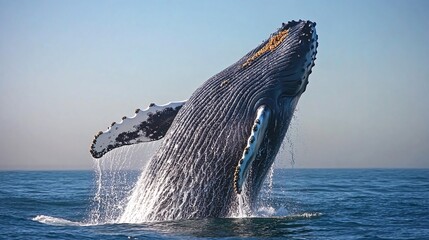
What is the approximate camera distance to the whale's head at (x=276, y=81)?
11.0m

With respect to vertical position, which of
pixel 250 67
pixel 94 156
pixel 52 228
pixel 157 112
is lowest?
pixel 52 228

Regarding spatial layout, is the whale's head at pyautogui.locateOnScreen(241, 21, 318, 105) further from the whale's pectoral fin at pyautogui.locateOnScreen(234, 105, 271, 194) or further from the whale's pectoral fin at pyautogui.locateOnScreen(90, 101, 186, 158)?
the whale's pectoral fin at pyautogui.locateOnScreen(90, 101, 186, 158)

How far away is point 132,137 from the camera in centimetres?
1216

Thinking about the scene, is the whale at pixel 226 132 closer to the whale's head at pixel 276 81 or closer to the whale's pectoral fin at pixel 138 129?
the whale's head at pixel 276 81

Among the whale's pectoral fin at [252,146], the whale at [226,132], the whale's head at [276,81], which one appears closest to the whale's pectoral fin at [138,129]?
the whale at [226,132]

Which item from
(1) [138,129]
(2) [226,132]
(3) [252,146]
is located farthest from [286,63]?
(1) [138,129]

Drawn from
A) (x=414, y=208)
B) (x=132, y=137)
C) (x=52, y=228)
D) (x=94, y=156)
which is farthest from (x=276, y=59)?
(x=414, y=208)

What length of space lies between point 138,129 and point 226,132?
6.64 ft

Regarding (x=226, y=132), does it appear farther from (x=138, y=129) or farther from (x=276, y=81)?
(x=138, y=129)

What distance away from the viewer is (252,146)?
10.0 metres

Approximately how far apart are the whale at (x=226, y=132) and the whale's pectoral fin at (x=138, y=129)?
11.1 inches

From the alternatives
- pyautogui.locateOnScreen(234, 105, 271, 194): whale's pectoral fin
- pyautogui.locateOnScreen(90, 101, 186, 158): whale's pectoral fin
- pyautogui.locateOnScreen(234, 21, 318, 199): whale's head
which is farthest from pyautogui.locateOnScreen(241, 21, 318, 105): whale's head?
pyautogui.locateOnScreen(90, 101, 186, 158): whale's pectoral fin

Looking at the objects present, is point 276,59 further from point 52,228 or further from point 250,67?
point 52,228

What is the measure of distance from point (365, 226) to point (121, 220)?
468 cm
